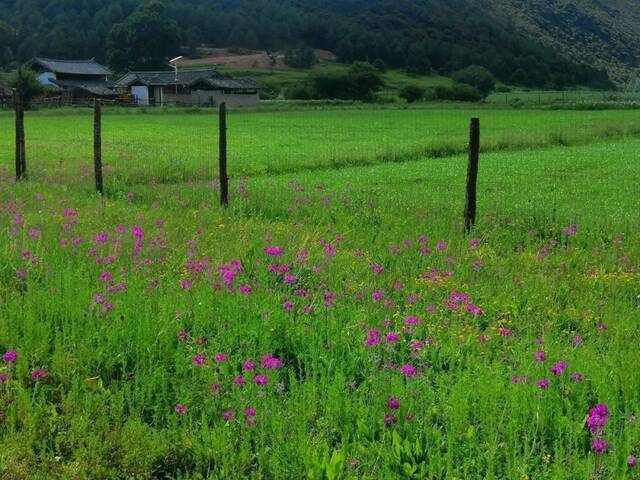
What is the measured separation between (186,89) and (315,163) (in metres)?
67.0

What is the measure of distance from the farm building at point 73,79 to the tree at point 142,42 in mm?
21106

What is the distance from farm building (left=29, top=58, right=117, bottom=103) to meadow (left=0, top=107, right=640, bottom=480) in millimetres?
77567

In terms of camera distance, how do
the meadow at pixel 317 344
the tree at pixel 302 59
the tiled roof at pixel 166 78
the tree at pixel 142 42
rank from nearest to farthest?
the meadow at pixel 317 344
the tiled roof at pixel 166 78
the tree at pixel 142 42
the tree at pixel 302 59

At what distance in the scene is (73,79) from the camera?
91.6m

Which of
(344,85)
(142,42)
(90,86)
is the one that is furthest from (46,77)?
(344,85)

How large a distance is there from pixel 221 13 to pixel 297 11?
27761 mm

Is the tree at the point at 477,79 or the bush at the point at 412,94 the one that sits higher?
the tree at the point at 477,79

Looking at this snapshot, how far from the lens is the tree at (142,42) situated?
116 m

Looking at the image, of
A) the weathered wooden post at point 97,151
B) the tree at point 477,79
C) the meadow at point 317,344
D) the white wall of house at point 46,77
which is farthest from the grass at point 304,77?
the meadow at point 317,344

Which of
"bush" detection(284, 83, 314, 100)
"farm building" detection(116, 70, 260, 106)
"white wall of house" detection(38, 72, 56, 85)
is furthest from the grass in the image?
"white wall of house" detection(38, 72, 56, 85)

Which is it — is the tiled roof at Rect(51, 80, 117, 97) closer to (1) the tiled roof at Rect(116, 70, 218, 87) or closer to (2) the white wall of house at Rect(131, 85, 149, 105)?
(2) the white wall of house at Rect(131, 85, 149, 105)

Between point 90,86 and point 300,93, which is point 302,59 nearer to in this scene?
point 300,93

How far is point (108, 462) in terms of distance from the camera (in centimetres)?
380

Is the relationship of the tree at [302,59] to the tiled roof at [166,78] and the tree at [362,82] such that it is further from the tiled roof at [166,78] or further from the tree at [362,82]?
the tiled roof at [166,78]
